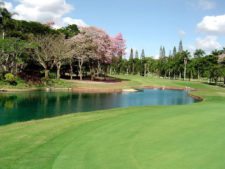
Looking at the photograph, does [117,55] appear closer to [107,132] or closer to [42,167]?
[107,132]

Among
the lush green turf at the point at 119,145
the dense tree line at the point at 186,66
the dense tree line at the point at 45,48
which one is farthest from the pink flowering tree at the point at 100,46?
the lush green turf at the point at 119,145

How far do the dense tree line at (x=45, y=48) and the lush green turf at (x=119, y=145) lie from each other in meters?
45.4

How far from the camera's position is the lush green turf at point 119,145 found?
38.9 feet

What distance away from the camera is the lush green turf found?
11853mm

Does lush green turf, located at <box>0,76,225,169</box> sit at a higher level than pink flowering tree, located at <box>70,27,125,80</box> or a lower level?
lower

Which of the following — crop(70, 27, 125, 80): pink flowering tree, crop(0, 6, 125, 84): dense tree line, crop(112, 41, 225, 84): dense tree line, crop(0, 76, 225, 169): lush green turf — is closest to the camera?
crop(0, 76, 225, 169): lush green turf

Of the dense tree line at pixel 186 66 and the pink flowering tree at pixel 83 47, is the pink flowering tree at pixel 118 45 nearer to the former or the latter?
the pink flowering tree at pixel 83 47

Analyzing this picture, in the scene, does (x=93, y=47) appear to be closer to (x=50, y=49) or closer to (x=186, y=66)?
(x=50, y=49)

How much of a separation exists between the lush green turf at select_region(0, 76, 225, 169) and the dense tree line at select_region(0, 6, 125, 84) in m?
45.4

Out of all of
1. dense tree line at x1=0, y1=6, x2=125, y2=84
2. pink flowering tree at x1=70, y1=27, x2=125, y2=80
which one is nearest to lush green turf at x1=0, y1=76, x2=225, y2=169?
dense tree line at x1=0, y1=6, x2=125, y2=84

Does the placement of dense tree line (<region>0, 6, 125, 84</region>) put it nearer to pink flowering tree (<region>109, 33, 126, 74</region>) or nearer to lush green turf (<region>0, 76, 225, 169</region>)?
pink flowering tree (<region>109, 33, 126, 74</region>)

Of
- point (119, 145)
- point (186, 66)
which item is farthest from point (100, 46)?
point (119, 145)

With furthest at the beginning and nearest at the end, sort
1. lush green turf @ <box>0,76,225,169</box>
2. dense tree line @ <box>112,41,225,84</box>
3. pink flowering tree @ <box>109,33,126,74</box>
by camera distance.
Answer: dense tree line @ <box>112,41,225,84</box>, pink flowering tree @ <box>109,33,126,74</box>, lush green turf @ <box>0,76,225,169</box>

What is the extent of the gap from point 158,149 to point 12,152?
565 cm
